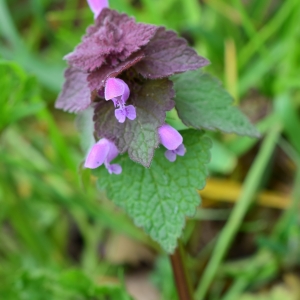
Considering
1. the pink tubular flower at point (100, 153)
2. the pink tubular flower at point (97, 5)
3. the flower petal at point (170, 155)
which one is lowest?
the flower petal at point (170, 155)

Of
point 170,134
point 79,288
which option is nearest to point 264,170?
point 79,288

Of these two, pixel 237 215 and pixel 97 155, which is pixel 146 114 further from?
pixel 237 215

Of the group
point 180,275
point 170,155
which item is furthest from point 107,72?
point 180,275

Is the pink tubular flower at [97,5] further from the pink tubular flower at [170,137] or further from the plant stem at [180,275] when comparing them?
the plant stem at [180,275]

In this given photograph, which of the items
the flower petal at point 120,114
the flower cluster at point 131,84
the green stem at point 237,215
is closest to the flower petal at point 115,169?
the flower cluster at point 131,84

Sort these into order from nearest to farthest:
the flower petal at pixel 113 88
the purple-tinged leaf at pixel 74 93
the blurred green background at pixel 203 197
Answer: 1. the flower petal at pixel 113 88
2. the purple-tinged leaf at pixel 74 93
3. the blurred green background at pixel 203 197
